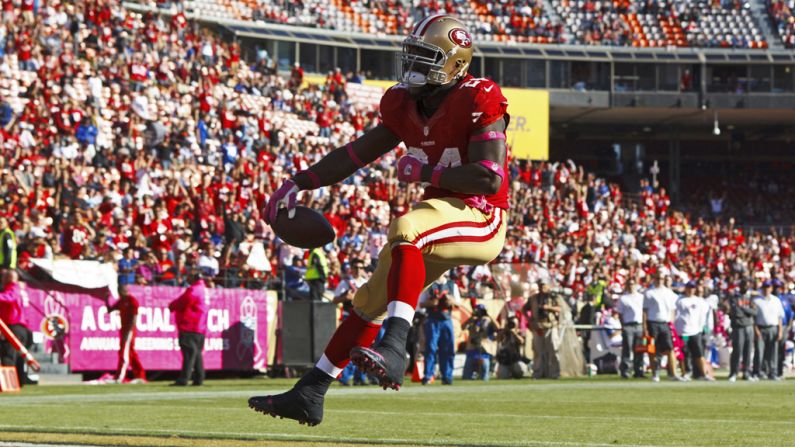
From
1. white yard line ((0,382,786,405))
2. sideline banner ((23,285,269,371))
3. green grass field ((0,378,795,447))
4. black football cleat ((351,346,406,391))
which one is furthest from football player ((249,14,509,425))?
sideline banner ((23,285,269,371))

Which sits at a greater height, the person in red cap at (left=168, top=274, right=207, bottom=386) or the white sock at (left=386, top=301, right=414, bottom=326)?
the white sock at (left=386, top=301, right=414, bottom=326)

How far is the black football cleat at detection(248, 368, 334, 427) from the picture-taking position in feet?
21.6

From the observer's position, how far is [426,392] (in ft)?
55.4

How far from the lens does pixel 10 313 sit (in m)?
17.7

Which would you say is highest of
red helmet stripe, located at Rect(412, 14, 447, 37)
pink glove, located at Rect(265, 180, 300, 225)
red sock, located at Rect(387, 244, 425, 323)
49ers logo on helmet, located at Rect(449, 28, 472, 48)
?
red helmet stripe, located at Rect(412, 14, 447, 37)

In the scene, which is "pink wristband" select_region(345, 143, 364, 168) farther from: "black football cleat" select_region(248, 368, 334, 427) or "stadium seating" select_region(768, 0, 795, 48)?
"stadium seating" select_region(768, 0, 795, 48)

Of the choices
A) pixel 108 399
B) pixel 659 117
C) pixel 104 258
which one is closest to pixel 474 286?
pixel 104 258

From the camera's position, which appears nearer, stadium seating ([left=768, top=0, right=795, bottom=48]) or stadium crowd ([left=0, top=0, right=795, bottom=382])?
stadium crowd ([left=0, top=0, right=795, bottom=382])

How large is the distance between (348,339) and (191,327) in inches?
482

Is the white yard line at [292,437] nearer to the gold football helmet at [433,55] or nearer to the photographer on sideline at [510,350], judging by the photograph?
the gold football helmet at [433,55]

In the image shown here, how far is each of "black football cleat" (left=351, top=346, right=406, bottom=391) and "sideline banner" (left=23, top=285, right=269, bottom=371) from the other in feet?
46.2

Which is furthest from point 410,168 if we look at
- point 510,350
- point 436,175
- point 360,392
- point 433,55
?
point 510,350

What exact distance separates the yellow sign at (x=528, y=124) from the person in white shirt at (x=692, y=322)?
77.7 feet

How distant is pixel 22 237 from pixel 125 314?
7.89 ft
